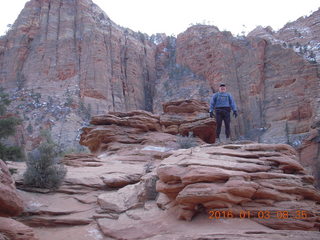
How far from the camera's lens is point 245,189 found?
530cm

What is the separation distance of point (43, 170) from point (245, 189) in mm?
4898

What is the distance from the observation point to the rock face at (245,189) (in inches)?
203

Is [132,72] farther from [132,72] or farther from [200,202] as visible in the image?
[200,202]

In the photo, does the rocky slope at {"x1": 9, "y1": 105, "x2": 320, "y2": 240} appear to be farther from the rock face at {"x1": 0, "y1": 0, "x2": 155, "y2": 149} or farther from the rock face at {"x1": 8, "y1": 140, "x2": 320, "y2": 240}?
the rock face at {"x1": 0, "y1": 0, "x2": 155, "y2": 149}

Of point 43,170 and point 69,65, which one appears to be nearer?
point 43,170

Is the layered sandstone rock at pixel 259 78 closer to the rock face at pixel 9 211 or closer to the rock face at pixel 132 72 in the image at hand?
the rock face at pixel 132 72

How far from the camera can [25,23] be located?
4472 cm

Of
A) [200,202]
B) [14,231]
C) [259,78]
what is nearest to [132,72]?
[259,78]

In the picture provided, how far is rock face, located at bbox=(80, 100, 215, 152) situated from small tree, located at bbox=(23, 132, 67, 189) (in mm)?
5796

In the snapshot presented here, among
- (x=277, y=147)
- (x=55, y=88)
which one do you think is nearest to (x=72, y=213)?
(x=277, y=147)

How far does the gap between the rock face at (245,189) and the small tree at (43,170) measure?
2.93 m

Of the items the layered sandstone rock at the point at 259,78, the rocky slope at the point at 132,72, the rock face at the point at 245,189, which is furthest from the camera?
the rocky slope at the point at 132,72

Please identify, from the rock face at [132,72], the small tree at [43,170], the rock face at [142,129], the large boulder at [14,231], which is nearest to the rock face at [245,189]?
the large boulder at [14,231]
